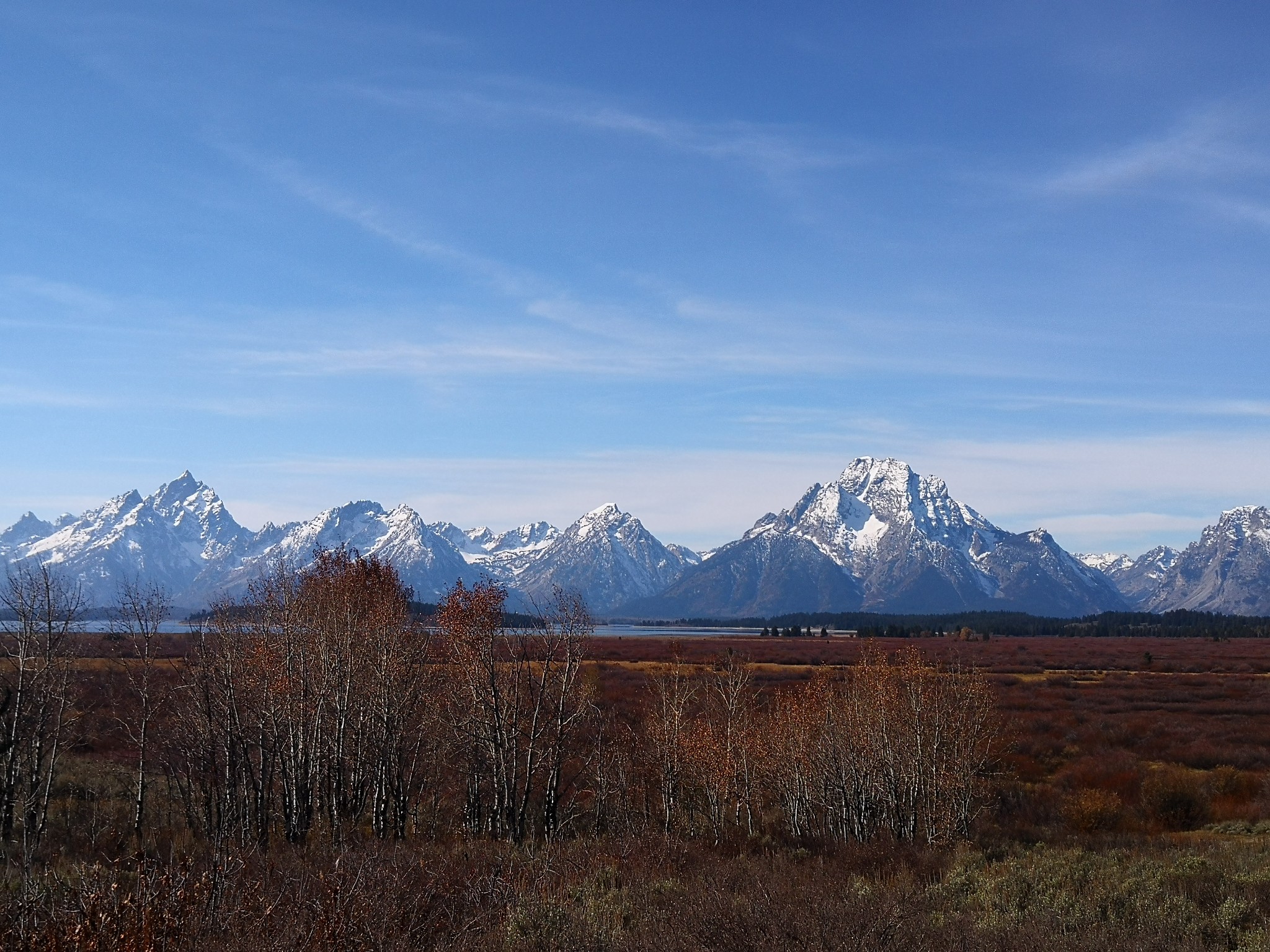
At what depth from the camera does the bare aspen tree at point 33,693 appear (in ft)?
90.0

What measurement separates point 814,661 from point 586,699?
90642mm

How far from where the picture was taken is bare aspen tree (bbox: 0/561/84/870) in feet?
90.0

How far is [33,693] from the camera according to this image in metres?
33.3

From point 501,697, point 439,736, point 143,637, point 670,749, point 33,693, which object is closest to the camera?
point 33,693

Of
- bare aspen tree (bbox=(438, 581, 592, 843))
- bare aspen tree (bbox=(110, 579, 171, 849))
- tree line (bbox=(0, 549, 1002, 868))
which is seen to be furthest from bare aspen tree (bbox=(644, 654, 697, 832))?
bare aspen tree (bbox=(110, 579, 171, 849))

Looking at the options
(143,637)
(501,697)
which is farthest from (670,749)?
(143,637)

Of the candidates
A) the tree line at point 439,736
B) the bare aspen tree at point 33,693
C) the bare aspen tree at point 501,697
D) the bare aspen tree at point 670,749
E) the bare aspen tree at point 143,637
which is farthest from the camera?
the bare aspen tree at point 670,749

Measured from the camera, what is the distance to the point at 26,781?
36.8m

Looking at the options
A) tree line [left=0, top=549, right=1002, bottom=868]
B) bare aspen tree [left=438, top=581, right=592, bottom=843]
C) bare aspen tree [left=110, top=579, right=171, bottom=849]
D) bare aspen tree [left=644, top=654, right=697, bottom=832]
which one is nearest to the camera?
→ bare aspen tree [left=110, top=579, right=171, bottom=849]

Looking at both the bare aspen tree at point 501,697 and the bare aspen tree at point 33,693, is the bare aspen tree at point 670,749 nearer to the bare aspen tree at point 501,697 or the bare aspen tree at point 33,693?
the bare aspen tree at point 501,697

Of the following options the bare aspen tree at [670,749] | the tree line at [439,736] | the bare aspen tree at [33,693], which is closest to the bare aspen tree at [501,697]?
the tree line at [439,736]

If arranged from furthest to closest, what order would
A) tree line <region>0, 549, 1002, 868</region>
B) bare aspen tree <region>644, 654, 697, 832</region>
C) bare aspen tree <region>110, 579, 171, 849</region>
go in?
bare aspen tree <region>644, 654, 697, 832</region> < tree line <region>0, 549, 1002, 868</region> < bare aspen tree <region>110, 579, 171, 849</region>

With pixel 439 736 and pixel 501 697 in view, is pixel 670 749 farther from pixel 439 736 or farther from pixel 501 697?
pixel 439 736

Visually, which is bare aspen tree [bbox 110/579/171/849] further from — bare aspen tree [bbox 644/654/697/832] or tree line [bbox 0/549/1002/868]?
bare aspen tree [bbox 644/654/697/832]
